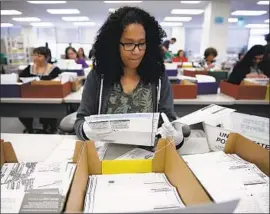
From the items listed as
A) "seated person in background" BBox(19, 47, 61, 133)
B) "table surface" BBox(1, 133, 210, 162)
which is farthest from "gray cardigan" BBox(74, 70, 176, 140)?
"seated person in background" BBox(19, 47, 61, 133)

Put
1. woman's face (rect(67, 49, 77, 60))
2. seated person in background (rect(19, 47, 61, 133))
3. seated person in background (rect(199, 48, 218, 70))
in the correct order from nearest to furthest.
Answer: seated person in background (rect(19, 47, 61, 133)) < seated person in background (rect(199, 48, 218, 70)) < woman's face (rect(67, 49, 77, 60))

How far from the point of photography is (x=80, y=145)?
0.65 metres

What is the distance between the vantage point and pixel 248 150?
0.62 metres

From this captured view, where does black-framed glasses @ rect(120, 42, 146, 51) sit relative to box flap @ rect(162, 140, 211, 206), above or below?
above

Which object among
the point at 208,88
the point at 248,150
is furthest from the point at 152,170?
the point at 208,88

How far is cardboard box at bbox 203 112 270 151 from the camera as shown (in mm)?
581

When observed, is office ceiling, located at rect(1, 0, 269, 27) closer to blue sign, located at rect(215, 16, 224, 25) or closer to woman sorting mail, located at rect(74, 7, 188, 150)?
woman sorting mail, located at rect(74, 7, 188, 150)

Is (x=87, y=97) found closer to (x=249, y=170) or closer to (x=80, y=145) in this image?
(x=80, y=145)

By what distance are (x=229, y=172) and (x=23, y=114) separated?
6.49 feet

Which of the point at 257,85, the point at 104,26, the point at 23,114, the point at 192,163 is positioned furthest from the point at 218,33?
the point at 192,163

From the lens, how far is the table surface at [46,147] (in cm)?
86

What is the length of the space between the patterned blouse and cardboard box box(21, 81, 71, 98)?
44.5 inches

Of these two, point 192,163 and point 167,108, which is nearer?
point 192,163

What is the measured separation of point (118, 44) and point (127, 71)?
0.14 metres
